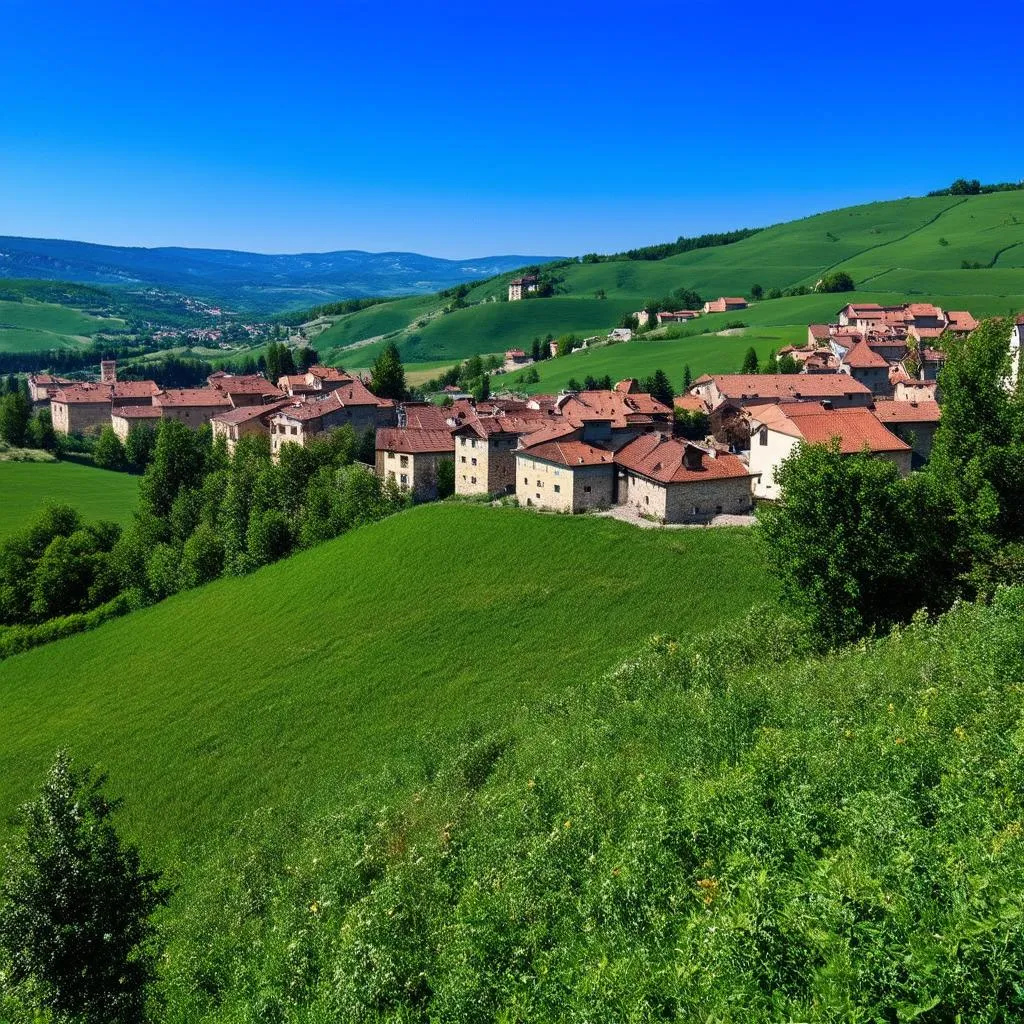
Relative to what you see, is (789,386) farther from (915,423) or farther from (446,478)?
(446,478)

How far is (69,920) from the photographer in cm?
1495

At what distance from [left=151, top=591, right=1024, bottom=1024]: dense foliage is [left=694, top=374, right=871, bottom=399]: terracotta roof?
6834 centimetres

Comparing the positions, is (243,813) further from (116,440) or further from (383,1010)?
(116,440)

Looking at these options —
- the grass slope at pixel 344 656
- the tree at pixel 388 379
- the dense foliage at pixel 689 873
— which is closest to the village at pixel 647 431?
the tree at pixel 388 379

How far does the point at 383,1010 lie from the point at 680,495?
141ft

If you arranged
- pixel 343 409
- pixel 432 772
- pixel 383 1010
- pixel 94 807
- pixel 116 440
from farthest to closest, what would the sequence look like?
pixel 116 440
pixel 343 409
pixel 432 772
pixel 94 807
pixel 383 1010

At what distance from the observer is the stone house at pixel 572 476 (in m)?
57.3

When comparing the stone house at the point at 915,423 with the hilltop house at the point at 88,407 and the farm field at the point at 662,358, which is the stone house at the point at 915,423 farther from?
the hilltop house at the point at 88,407

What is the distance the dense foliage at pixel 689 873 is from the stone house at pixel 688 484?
28361 mm

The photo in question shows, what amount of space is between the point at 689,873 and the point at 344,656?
1255 inches

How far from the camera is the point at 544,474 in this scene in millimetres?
59438

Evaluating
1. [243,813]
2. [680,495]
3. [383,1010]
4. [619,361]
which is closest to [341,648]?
[243,813]

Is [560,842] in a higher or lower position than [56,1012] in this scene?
higher

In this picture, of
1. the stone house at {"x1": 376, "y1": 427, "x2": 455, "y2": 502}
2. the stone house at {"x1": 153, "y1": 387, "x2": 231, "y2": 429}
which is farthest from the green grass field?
the stone house at {"x1": 376, "y1": 427, "x2": 455, "y2": 502}
